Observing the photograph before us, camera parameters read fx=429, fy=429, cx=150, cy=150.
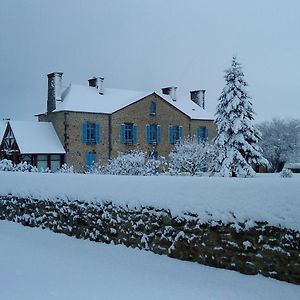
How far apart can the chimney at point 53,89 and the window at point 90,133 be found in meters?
2.77

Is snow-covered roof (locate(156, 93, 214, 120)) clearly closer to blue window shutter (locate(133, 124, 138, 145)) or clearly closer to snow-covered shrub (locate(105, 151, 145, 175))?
blue window shutter (locate(133, 124, 138, 145))

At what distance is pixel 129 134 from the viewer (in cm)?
3325

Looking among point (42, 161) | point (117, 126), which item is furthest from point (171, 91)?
point (42, 161)

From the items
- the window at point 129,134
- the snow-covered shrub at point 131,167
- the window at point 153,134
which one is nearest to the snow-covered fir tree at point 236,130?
the snow-covered shrub at point 131,167

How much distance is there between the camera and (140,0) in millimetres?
14172

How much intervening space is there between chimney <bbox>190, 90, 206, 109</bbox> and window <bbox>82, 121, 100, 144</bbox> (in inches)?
460

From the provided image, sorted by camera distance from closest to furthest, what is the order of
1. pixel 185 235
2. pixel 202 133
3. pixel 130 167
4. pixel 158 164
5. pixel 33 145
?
pixel 185 235
pixel 130 167
pixel 158 164
pixel 33 145
pixel 202 133

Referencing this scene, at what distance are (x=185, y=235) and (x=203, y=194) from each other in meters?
0.84

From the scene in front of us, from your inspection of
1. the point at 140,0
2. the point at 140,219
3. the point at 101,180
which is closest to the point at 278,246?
the point at 140,219

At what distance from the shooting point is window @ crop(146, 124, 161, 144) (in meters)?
34.1

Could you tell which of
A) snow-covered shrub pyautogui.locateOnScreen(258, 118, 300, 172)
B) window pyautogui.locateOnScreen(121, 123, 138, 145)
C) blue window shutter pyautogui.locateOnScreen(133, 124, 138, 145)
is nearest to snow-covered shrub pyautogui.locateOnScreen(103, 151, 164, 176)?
window pyautogui.locateOnScreen(121, 123, 138, 145)

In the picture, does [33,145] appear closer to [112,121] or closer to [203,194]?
[112,121]

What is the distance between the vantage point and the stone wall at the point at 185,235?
6336 millimetres

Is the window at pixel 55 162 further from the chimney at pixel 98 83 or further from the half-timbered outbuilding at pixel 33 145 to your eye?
the chimney at pixel 98 83
